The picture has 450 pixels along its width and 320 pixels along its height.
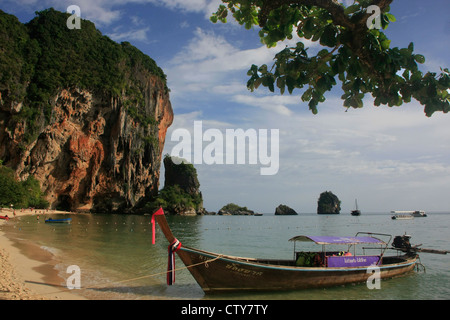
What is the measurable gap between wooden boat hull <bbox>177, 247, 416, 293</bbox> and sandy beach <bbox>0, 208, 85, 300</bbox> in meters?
3.31

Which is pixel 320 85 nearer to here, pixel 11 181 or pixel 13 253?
pixel 13 253

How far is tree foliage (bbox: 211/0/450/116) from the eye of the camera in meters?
2.65

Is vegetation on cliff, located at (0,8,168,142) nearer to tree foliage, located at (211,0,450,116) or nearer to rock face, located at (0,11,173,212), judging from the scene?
rock face, located at (0,11,173,212)

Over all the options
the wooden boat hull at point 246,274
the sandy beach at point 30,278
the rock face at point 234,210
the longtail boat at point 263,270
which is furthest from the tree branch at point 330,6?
the rock face at point 234,210

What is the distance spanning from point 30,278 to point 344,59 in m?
11.2

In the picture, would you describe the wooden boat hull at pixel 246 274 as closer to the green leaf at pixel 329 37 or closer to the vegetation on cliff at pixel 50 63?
the green leaf at pixel 329 37

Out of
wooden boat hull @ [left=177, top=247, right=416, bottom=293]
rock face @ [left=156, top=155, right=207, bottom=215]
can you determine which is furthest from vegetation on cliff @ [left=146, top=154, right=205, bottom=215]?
wooden boat hull @ [left=177, top=247, right=416, bottom=293]

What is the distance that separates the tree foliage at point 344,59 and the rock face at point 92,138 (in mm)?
45941

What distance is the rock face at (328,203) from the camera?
129 metres

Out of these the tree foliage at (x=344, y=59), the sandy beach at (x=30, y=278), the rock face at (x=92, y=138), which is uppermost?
the rock face at (x=92, y=138)

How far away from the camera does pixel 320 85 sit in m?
2.94
